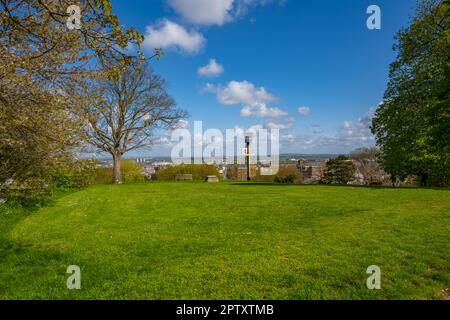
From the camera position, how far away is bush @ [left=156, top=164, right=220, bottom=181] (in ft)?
99.2

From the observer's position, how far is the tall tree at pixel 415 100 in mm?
16875

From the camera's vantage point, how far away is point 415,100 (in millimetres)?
18359

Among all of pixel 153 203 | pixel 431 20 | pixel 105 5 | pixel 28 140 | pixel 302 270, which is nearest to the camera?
pixel 105 5

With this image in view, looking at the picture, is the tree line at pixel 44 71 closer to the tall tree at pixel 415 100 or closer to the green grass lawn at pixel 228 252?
the green grass lawn at pixel 228 252

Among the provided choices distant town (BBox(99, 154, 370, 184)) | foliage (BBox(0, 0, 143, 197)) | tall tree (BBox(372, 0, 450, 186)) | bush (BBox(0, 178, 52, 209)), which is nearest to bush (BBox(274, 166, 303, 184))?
distant town (BBox(99, 154, 370, 184))

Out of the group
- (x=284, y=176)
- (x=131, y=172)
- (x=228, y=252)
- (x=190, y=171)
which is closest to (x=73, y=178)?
(x=131, y=172)

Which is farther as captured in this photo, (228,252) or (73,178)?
(73,178)

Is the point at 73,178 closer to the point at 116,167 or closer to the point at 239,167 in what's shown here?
the point at 116,167

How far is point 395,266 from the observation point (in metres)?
4.71

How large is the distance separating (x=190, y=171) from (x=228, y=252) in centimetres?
2522

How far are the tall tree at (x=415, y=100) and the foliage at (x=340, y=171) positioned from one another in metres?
15.7

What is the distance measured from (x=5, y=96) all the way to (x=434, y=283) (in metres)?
7.57
